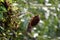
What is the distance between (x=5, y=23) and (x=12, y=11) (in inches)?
4.2

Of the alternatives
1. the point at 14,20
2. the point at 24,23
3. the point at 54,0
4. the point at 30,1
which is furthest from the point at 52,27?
the point at 14,20

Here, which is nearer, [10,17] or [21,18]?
[10,17]

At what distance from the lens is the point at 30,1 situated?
6.08 ft

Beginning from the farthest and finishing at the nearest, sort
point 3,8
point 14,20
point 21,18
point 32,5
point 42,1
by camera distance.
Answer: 1. point 42,1
2. point 32,5
3. point 21,18
4. point 14,20
5. point 3,8

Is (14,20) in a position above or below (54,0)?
below

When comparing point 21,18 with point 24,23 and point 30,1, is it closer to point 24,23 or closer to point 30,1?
point 24,23

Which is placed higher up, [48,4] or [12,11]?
[48,4]

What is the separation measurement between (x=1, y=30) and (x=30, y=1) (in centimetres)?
47

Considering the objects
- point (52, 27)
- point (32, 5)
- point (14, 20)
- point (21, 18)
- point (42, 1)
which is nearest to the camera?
point (14, 20)

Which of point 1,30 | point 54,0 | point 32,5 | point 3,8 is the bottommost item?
point 1,30

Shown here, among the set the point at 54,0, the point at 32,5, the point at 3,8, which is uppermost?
the point at 54,0

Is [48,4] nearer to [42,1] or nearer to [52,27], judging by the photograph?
[42,1]

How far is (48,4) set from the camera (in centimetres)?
185

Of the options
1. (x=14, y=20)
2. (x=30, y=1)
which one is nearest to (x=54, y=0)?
(x=30, y=1)
